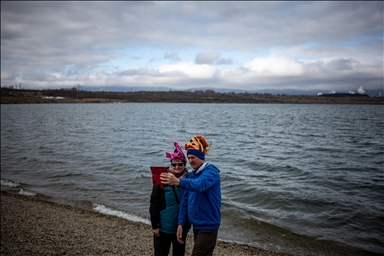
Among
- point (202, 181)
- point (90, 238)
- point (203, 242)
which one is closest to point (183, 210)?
point (203, 242)

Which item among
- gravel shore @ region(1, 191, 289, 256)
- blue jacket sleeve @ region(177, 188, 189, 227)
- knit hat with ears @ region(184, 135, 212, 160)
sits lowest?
gravel shore @ region(1, 191, 289, 256)

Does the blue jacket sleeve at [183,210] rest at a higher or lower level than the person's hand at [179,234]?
higher

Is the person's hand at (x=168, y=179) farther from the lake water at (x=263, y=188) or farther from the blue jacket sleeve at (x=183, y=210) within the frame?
the lake water at (x=263, y=188)

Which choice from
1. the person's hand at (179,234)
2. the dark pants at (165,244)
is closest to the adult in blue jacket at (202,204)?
Result: the person's hand at (179,234)

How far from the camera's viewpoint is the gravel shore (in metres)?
8.69

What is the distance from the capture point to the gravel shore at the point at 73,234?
28.5ft

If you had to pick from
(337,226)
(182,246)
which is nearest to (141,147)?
(337,226)

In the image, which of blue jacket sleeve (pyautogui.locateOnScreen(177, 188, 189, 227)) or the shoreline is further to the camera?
the shoreline

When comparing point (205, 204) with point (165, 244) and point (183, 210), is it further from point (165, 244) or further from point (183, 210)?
point (165, 244)

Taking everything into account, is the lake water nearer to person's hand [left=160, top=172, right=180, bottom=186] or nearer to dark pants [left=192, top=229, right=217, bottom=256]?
dark pants [left=192, top=229, right=217, bottom=256]

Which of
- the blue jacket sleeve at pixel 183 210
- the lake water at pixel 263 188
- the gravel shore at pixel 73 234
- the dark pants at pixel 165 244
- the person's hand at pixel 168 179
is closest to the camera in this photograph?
the person's hand at pixel 168 179

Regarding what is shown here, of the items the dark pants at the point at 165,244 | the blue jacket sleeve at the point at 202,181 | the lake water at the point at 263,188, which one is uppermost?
the blue jacket sleeve at the point at 202,181

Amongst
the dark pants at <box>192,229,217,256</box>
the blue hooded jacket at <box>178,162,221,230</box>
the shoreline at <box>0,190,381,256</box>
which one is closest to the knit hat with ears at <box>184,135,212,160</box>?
the blue hooded jacket at <box>178,162,221,230</box>

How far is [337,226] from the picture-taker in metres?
12.3
